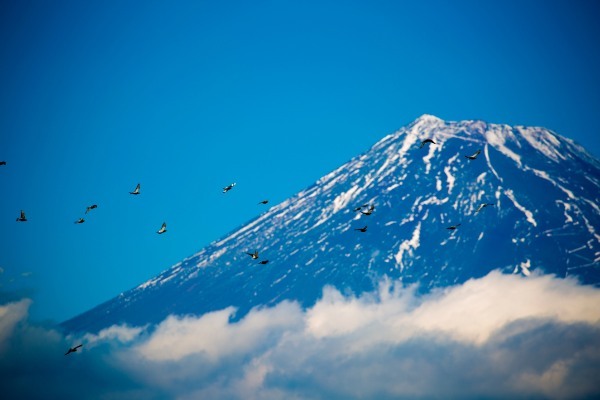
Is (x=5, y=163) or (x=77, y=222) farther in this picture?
(x=77, y=222)

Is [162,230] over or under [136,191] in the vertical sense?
under

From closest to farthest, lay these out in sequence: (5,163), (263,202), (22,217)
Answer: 1. (5,163)
2. (22,217)
3. (263,202)

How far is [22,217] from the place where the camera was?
43062 millimetres

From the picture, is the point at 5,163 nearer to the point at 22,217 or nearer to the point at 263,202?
the point at 22,217

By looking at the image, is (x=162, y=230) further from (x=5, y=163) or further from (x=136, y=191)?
(x=5, y=163)

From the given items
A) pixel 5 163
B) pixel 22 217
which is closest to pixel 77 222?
pixel 22 217

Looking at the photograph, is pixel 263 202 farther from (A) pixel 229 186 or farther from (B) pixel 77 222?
(B) pixel 77 222

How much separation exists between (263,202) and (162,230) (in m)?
6.35

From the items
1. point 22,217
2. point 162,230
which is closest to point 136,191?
point 162,230

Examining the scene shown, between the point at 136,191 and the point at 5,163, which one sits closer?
the point at 5,163

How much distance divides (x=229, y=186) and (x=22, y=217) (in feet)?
36.7

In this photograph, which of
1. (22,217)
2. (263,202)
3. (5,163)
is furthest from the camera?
(263,202)

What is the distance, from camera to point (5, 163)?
126 ft

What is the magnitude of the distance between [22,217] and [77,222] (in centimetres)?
331
